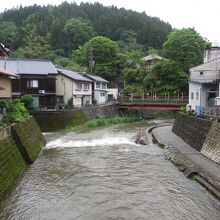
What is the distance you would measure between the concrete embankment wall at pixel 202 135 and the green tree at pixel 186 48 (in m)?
31.7

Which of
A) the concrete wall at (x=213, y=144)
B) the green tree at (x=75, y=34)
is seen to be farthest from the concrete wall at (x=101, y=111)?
the green tree at (x=75, y=34)

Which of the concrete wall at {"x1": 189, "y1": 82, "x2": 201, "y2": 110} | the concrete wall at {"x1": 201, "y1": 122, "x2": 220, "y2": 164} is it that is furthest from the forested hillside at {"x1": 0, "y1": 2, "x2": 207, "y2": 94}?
the concrete wall at {"x1": 201, "y1": 122, "x2": 220, "y2": 164}

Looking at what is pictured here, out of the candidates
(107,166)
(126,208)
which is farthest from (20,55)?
(126,208)

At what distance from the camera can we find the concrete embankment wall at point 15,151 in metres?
13.0

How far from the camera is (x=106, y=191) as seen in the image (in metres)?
13.0

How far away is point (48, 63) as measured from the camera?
41906 millimetres

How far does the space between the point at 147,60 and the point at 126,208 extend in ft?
202

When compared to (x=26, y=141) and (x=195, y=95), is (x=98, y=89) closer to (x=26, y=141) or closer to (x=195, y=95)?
(x=195, y=95)

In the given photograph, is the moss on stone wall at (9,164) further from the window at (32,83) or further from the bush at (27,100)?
the window at (32,83)

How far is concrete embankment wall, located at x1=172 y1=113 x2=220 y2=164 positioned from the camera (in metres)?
17.5

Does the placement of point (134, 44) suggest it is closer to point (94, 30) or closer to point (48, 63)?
point (94, 30)

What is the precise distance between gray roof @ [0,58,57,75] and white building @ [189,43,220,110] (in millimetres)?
17980

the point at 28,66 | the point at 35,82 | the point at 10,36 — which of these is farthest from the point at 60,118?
the point at 10,36

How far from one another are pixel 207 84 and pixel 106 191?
769 inches
